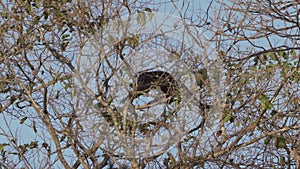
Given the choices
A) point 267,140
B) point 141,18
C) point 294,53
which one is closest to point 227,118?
point 267,140

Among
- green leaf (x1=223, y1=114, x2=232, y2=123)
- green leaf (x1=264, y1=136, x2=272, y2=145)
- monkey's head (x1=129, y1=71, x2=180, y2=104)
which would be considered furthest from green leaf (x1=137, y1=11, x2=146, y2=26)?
green leaf (x1=264, y1=136, x2=272, y2=145)

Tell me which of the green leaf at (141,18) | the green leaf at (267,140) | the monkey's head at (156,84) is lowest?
the green leaf at (267,140)

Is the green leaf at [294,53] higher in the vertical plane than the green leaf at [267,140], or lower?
higher

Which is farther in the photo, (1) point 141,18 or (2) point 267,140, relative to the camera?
(1) point 141,18

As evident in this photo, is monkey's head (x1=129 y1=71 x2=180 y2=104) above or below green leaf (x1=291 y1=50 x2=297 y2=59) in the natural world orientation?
below

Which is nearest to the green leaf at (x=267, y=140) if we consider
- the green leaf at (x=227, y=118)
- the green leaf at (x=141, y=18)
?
the green leaf at (x=227, y=118)

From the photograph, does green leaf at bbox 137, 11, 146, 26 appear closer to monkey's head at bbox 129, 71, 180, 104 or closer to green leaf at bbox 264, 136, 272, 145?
monkey's head at bbox 129, 71, 180, 104

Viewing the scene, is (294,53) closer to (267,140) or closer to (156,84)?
(267,140)

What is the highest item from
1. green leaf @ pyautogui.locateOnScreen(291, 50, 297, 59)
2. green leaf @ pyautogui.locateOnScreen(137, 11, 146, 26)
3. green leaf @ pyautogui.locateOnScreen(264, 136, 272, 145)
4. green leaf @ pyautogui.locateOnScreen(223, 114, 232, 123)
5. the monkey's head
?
green leaf @ pyautogui.locateOnScreen(137, 11, 146, 26)

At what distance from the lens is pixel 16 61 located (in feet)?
17.3

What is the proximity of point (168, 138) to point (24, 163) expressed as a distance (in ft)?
4.34

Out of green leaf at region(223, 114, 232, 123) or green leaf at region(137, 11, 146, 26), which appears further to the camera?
green leaf at region(137, 11, 146, 26)

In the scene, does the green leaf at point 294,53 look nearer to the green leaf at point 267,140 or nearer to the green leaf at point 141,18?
the green leaf at point 267,140

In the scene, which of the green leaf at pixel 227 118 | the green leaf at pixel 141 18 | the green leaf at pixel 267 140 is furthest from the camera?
the green leaf at pixel 141 18
